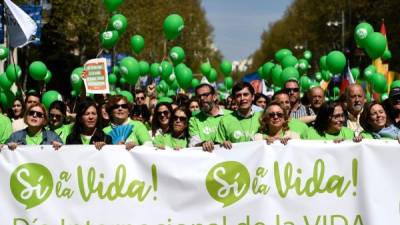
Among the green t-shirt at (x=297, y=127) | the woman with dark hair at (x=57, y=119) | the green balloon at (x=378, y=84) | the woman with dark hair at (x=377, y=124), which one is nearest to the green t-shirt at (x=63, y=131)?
the woman with dark hair at (x=57, y=119)

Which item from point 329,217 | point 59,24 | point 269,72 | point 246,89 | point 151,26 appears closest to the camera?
point 329,217

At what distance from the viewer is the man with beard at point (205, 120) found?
6883 millimetres

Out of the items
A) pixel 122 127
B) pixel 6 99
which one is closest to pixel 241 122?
pixel 122 127

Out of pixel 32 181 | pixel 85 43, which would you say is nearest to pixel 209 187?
pixel 32 181

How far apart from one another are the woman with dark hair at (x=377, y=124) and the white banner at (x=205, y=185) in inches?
20.7

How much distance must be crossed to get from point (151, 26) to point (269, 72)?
69.5 feet

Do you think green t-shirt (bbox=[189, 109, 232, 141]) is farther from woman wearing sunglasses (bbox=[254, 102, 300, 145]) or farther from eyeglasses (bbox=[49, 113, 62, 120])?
eyeglasses (bbox=[49, 113, 62, 120])

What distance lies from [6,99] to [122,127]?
200 inches

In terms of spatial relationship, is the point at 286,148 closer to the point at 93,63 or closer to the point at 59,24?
the point at 93,63

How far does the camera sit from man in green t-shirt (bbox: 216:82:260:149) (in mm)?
6453

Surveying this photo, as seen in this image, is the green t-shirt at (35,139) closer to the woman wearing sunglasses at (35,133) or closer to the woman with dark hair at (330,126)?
the woman wearing sunglasses at (35,133)

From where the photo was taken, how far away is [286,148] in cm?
575

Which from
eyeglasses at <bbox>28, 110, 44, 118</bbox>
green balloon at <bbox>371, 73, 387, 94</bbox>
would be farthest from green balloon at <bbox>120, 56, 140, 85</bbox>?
eyeglasses at <bbox>28, 110, 44, 118</bbox>

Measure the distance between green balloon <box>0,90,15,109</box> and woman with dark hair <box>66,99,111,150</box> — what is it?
15.3 feet
